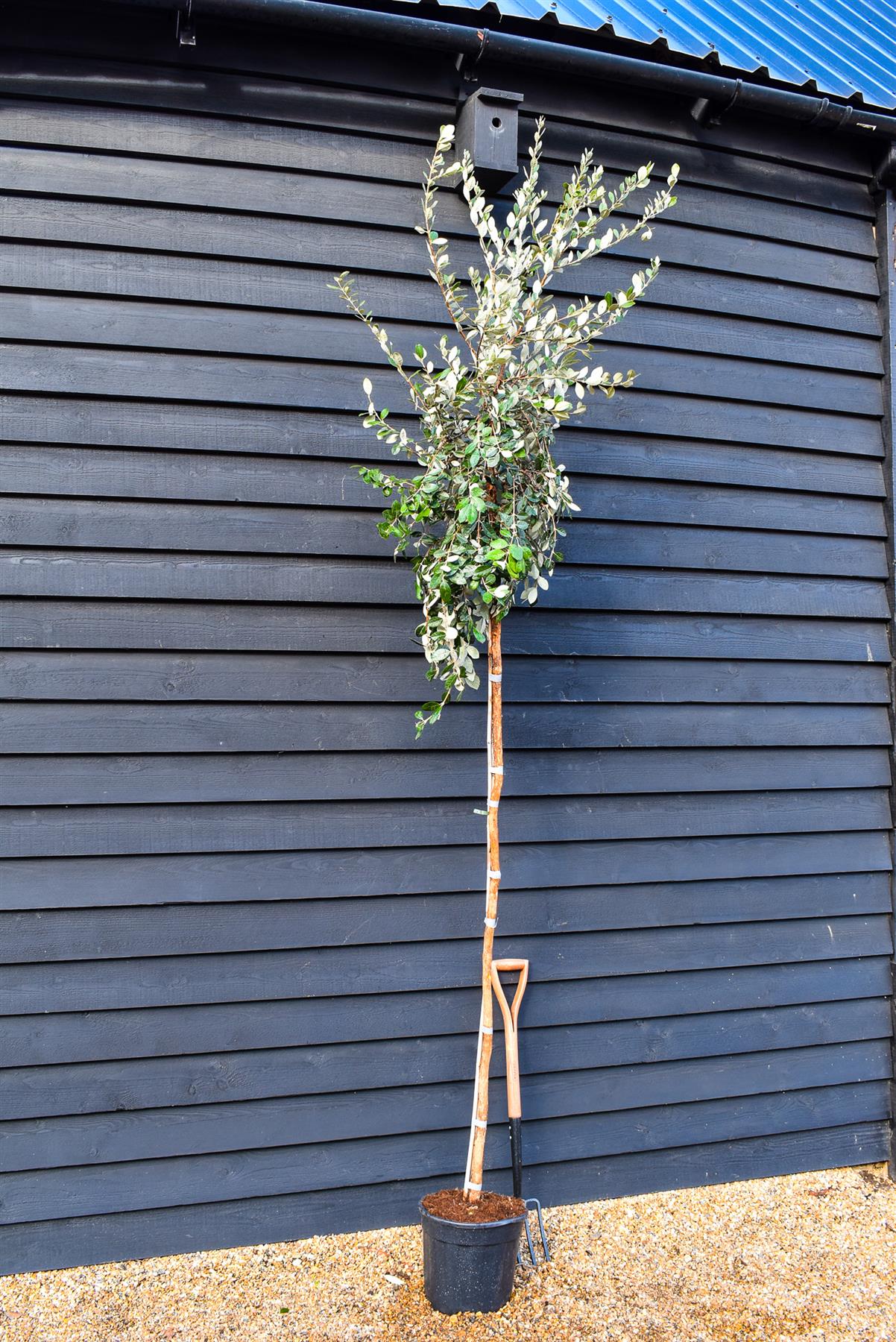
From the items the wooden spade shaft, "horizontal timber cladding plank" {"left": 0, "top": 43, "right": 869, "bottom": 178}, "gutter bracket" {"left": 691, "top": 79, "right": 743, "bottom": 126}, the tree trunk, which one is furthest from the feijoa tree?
"gutter bracket" {"left": 691, "top": 79, "right": 743, "bottom": 126}

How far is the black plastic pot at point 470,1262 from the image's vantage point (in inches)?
91.4

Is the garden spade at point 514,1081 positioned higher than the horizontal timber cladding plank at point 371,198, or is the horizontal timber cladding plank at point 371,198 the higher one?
the horizontal timber cladding plank at point 371,198

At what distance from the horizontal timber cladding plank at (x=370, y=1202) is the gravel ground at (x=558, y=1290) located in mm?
38

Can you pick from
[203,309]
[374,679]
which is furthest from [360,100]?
[374,679]

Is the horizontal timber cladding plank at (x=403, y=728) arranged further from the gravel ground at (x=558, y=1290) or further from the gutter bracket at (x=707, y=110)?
the gutter bracket at (x=707, y=110)

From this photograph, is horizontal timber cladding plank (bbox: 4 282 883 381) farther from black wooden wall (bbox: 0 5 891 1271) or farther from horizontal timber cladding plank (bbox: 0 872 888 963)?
horizontal timber cladding plank (bbox: 0 872 888 963)

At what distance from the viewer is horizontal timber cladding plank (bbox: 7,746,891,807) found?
2566 mm

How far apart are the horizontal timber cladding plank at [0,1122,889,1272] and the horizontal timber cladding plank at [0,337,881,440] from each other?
2.25 metres

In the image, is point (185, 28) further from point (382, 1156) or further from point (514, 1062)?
point (382, 1156)

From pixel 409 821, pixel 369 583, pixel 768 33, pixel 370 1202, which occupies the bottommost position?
pixel 370 1202

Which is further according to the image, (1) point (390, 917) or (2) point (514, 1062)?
(1) point (390, 917)

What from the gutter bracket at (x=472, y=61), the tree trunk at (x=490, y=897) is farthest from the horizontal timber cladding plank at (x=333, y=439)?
the gutter bracket at (x=472, y=61)

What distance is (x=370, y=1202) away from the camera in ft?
8.98

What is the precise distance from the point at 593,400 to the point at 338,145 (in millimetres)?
1069
